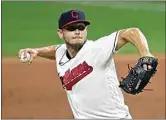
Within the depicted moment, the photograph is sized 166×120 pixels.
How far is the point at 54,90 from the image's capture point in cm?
580

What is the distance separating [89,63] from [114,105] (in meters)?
0.27

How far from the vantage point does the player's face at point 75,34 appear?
2555mm

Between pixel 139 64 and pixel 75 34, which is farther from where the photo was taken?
pixel 75 34

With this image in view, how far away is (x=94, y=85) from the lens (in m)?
2.56

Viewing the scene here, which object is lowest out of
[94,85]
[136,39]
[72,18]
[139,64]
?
[94,85]

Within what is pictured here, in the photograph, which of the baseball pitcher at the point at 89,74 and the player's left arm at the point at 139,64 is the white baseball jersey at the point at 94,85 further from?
the player's left arm at the point at 139,64

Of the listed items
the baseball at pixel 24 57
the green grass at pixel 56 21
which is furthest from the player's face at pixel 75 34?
the green grass at pixel 56 21

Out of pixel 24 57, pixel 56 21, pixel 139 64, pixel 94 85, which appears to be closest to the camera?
pixel 139 64

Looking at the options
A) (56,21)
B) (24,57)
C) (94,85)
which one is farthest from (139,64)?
(56,21)

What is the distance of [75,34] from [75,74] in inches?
9.1

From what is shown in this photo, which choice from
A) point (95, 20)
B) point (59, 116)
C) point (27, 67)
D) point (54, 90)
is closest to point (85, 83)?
point (59, 116)

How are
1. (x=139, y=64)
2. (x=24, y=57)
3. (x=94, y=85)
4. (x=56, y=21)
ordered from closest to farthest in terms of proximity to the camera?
(x=139, y=64)
(x=94, y=85)
(x=24, y=57)
(x=56, y=21)

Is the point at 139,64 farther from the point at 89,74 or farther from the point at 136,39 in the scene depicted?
the point at 89,74

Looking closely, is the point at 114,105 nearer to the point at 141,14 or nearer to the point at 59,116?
the point at 59,116
